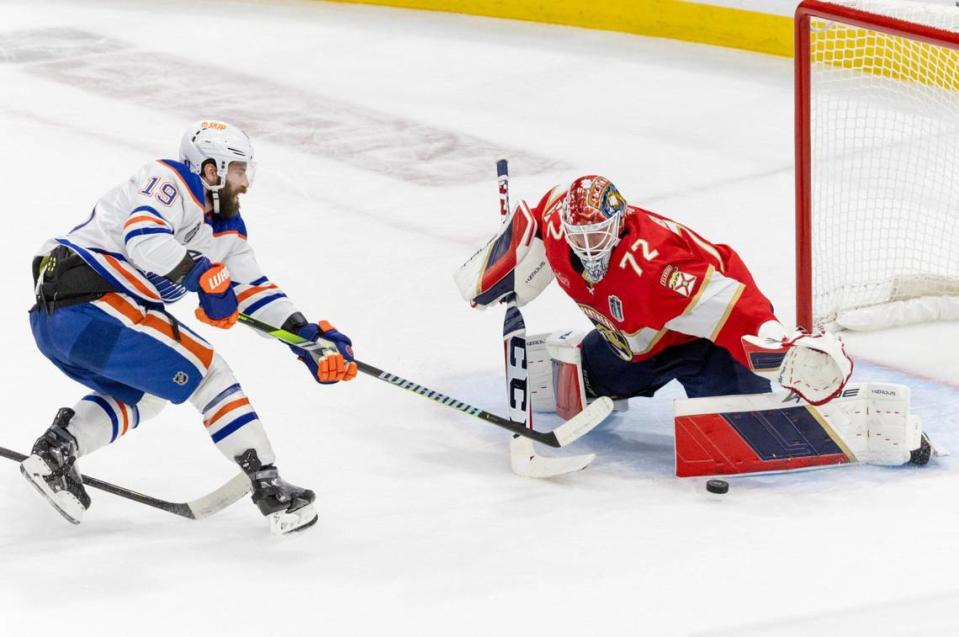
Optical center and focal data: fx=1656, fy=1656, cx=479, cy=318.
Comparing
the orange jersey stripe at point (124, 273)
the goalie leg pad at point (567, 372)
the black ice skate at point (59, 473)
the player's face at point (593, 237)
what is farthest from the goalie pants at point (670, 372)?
the black ice skate at point (59, 473)

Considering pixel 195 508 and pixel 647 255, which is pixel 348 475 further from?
pixel 647 255

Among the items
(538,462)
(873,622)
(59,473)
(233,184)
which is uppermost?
(233,184)

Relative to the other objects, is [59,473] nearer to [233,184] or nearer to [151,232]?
[151,232]

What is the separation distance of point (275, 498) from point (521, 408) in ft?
2.67

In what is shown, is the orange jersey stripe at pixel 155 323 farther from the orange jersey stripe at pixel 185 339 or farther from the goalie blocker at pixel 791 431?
the goalie blocker at pixel 791 431

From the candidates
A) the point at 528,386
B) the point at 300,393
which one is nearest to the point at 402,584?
the point at 528,386

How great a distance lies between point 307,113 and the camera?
23.6 ft

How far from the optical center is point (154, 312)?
361 cm

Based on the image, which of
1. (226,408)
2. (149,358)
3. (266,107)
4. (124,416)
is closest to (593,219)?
(226,408)

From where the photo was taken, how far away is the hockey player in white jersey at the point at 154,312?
349 cm

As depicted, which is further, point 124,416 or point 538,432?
point 538,432

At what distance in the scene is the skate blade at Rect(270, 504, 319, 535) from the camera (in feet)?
11.7

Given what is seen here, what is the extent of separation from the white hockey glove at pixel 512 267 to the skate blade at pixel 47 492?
1.17m

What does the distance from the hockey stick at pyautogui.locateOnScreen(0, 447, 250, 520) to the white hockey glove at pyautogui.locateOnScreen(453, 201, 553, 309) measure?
84cm
